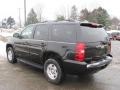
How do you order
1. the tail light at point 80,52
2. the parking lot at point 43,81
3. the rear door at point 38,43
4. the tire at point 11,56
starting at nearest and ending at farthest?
the tail light at point 80,52 < the parking lot at point 43,81 < the rear door at point 38,43 < the tire at point 11,56

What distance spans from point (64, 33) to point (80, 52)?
32.7 inches

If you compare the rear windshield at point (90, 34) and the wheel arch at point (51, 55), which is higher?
the rear windshield at point (90, 34)

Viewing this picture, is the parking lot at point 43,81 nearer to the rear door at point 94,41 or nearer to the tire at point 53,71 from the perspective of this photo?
the tire at point 53,71

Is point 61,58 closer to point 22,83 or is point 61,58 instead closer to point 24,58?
point 22,83

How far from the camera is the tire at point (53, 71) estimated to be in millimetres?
5609

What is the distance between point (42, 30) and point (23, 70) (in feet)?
5.94

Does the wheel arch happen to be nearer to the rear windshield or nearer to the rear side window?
the rear side window

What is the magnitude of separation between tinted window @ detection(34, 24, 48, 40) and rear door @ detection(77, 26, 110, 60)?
1.33 metres

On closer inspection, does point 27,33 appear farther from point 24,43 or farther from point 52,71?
point 52,71

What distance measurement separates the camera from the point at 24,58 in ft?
23.7

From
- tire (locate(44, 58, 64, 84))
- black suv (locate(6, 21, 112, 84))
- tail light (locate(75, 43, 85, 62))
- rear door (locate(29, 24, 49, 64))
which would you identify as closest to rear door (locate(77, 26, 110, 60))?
Answer: black suv (locate(6, 21, 112, 84))

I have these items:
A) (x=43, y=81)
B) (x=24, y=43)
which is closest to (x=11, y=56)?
(x=24, y=43)

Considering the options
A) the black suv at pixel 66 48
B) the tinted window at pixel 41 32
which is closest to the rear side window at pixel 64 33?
the black suv at pixel 66 48

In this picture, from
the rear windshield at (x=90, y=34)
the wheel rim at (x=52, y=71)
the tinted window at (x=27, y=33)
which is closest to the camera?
the rear windshield at (x=90, y=34)
